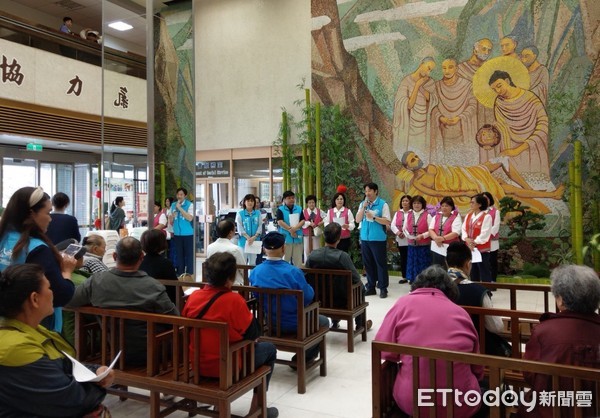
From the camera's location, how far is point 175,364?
7.99 ft

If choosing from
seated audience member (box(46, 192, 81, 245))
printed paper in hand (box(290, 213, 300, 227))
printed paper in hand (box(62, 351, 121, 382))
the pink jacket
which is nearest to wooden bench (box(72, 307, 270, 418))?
printed paper in hand (box(62, 351, 121, 382))

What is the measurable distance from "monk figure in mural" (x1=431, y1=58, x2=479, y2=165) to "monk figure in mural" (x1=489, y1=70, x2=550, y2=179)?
403 millimetres

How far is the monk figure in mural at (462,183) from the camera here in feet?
24.3

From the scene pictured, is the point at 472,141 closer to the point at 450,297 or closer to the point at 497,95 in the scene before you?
the point at 497,95

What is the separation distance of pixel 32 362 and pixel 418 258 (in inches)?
225

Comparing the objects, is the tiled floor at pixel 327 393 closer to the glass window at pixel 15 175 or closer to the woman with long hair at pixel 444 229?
the woman with long hair at pixel 444 229

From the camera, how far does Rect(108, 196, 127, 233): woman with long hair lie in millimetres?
6402

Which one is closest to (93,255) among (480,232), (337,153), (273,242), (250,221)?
(273,242)

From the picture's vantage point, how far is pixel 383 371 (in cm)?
207

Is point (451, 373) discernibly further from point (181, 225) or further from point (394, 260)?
point (394, 260)

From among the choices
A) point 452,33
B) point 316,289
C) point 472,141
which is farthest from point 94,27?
point 316,289

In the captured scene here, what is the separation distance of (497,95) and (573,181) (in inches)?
76.5

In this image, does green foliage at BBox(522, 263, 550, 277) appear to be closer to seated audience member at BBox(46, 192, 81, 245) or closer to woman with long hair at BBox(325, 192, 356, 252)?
woman with long hair at BBox(325, 192, 356, 252)

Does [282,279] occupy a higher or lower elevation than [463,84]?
lower
